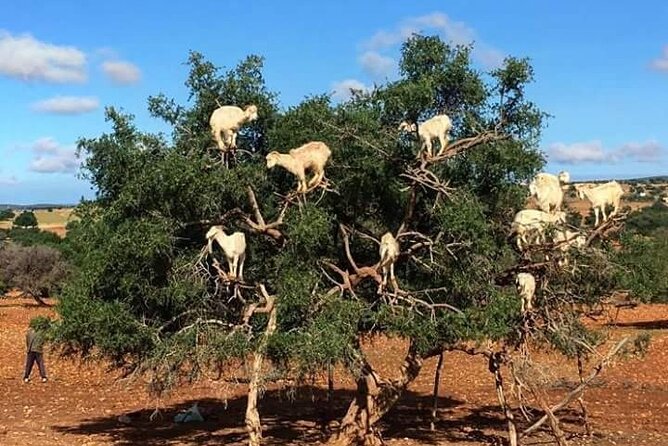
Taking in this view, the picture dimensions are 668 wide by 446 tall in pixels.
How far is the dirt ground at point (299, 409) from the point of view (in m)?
15.5

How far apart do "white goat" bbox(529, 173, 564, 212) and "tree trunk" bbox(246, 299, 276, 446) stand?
4134 mm

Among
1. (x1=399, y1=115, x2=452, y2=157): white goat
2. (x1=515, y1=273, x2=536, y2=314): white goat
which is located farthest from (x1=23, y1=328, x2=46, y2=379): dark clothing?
(x1=515, y1=273, x2=536, y2=314): white goat

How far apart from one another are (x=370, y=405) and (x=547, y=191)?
177 inches

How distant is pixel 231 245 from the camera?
11.6 metres

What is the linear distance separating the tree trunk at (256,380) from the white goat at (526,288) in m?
3.56

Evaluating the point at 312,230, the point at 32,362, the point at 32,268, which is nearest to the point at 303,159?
the point at 312,230

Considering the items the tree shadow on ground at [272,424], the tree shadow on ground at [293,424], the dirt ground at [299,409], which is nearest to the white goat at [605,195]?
the dirt ground at [299,409]

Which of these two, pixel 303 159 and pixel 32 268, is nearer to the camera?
pixel 303 159

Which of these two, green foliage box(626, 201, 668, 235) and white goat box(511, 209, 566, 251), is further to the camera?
green foliage box(626, 201, 668, 235)

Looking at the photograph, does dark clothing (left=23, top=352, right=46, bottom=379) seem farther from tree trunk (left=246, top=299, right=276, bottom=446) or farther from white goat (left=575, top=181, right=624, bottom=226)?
white goat (left=575, top=181, right=624, bottom=226)

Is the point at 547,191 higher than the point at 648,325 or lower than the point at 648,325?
higher

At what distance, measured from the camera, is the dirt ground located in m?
15.5

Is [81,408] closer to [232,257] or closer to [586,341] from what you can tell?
[232,257]

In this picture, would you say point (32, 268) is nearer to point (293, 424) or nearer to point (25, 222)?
point (293, 424)
